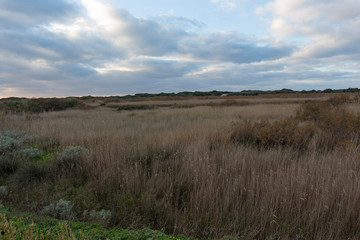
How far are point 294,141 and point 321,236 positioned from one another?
423 centimetres

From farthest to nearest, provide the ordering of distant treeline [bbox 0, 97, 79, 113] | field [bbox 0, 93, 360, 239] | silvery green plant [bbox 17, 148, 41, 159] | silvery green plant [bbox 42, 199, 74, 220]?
distant treeline [bbox 0, 97, 79, 113], silvery green plant [bbox 17, 148, 41, 159], silvery green plant [bbox 42, 199, 74, 220], field [bbox 0, 93, 360, 239]

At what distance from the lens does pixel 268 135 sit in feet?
23.0

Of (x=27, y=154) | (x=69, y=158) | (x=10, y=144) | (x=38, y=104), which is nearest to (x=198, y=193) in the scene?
(x=69, y=158)

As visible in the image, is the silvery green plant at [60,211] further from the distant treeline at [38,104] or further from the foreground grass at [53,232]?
the distant treeline at [38,104]

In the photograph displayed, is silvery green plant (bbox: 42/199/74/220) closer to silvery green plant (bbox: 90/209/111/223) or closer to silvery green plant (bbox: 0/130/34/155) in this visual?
silvery green plant (bbox: 90/209/111/223)

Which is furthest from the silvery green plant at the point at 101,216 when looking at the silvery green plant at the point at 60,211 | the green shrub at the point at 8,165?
the green shrub at the point at 8,165

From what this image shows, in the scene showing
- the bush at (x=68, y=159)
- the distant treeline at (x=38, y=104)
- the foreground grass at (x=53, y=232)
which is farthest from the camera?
the distant treeline at (x=38, y=104)

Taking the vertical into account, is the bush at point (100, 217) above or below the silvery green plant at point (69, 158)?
below

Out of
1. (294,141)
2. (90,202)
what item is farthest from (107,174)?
(294,141)

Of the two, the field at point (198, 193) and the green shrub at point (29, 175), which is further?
the green shrub at point (29, 175)

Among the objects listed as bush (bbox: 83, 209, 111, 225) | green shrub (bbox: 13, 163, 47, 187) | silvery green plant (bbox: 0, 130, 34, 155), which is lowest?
bush (bbox: 83, 209, 111, 225)

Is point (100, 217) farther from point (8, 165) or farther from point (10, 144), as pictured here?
point (10, 144)

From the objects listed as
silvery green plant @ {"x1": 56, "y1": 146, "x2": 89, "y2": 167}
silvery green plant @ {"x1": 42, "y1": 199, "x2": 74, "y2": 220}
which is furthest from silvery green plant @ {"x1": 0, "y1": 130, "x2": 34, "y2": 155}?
silvery green plant @ {"x1": 42, "y1": 199, "x2": 74, "y2": 220}

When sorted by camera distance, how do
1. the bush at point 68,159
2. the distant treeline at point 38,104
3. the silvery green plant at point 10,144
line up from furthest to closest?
1. the distant treeline at point 38,104
2. the silvery green plant at point 10,144
3. the bush at point 68,159
